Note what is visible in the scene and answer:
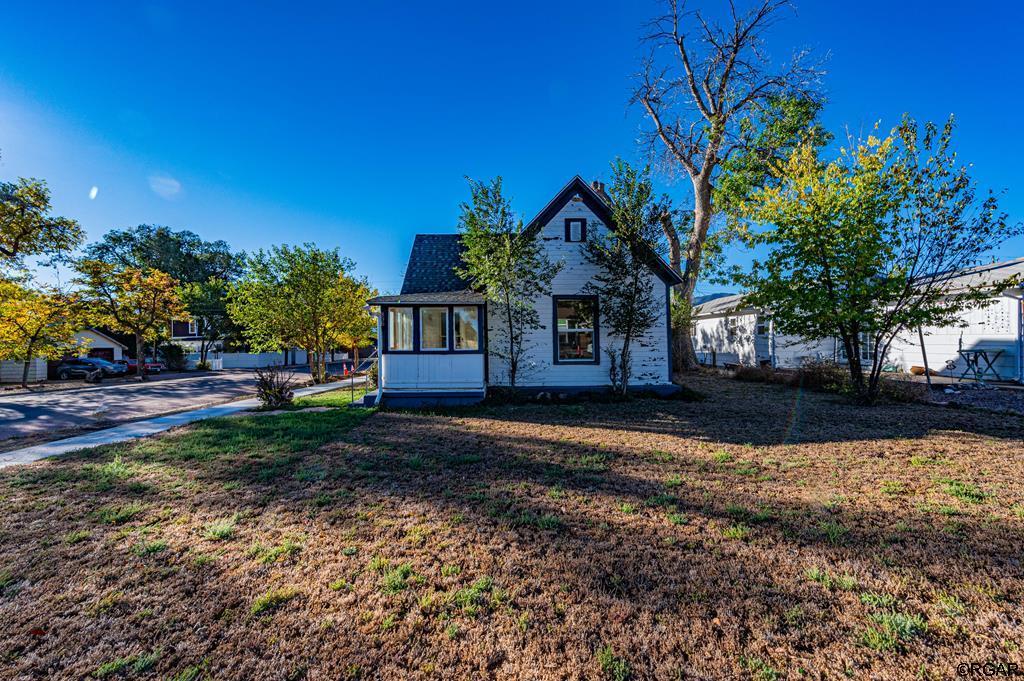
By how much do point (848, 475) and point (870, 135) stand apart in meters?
8.44

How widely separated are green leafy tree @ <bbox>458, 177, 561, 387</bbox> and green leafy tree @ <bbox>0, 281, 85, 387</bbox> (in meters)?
24.1

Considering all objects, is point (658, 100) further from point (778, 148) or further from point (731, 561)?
point (731, 561)

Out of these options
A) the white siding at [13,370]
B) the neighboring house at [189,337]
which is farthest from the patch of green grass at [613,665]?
→ the neighboring house at [189,337]

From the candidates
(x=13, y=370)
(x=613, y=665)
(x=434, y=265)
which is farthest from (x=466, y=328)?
(x=13, y=370)

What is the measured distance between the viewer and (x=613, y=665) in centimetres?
214

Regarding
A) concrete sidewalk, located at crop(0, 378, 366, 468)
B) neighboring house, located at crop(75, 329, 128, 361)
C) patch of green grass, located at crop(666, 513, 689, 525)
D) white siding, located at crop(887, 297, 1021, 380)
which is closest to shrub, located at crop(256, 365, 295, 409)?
concrete sidewalk, located at crop(0, 378, 366, 468)

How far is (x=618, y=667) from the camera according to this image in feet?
6.98

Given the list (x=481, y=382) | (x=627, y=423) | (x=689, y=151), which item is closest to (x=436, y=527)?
(x=627, y=423)

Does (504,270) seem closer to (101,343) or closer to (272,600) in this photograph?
(272,600)

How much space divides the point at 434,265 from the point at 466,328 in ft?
10.1

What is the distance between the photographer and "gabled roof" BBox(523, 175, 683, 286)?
1152cm

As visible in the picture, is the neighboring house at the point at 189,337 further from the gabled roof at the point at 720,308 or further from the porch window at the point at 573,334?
the gabled roof at the point at 720,308

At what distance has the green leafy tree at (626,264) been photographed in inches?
425

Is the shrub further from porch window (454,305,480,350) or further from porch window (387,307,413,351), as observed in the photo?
porch window (454,305,480,350)
